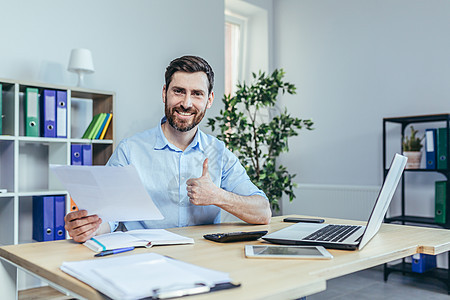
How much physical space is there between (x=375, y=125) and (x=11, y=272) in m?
3.39

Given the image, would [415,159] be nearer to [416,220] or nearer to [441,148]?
[441,148]

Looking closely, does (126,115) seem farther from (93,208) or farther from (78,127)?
(93,208)

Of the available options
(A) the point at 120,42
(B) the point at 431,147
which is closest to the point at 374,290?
(B) the point at 431,147

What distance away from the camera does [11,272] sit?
1.16 metres

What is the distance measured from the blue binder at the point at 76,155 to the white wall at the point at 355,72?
2.41m

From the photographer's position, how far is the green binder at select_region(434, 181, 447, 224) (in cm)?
315

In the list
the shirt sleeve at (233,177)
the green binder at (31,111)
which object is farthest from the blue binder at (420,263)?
the green binder at (31,111)

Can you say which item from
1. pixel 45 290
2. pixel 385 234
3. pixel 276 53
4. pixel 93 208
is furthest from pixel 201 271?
pixel 276 53

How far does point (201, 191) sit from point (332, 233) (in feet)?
1.46

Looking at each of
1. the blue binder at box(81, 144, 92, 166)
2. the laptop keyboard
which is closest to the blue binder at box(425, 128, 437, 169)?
the laptop keyboard

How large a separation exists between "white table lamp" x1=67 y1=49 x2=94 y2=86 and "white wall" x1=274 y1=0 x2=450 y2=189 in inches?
92.1

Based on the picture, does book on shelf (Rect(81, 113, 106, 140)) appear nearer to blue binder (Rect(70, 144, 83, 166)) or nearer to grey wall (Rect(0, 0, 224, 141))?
blue binder (Rect(70, 144, 83, 166))

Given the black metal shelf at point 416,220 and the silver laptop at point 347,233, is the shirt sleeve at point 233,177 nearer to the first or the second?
the silver laptop at point 347,233

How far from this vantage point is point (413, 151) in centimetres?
330
